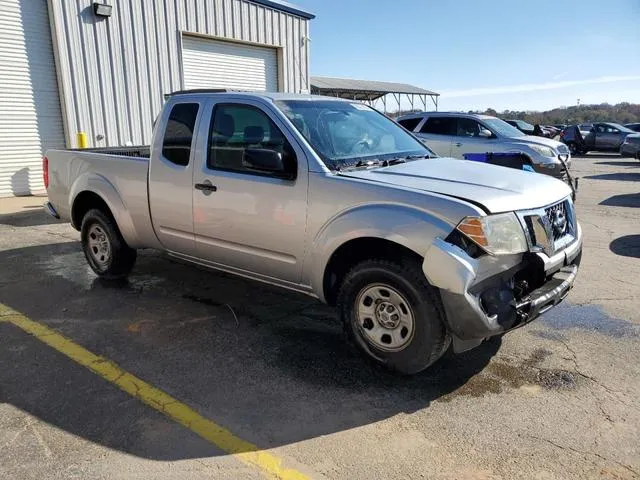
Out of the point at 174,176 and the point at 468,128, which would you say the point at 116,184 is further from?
the point at 468,128

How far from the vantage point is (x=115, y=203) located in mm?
5445

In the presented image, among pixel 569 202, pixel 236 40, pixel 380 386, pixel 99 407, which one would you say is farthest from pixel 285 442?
pixel 236 40

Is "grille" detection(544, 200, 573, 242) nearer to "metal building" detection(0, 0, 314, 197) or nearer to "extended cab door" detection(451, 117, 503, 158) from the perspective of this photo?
"extended cab door" detection(451, 117, 503, 158)

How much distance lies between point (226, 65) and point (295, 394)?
44.4 feet

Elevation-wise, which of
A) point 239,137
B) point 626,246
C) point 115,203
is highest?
point 239,137

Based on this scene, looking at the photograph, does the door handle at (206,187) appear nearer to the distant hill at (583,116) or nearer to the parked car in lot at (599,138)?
the parked car in lot at (599,138)

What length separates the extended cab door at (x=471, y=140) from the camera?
439 inches

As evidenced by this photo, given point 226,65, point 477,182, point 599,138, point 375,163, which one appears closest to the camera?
point 477,182

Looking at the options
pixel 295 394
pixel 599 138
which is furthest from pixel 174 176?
pixel 599 138

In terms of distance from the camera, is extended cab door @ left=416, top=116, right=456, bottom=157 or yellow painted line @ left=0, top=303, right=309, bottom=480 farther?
extended cab door @ left=416, top=116, right=456, bottom=157

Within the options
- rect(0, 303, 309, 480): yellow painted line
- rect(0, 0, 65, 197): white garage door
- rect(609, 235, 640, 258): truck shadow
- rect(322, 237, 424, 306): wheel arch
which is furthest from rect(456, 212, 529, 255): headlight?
rect(0, 0, 65, 197): white garage door

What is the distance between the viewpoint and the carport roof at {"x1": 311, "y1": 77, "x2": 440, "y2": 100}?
2983cm

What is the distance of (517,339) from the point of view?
423 cm

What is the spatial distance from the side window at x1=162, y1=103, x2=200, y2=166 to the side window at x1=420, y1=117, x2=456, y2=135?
313 inches
